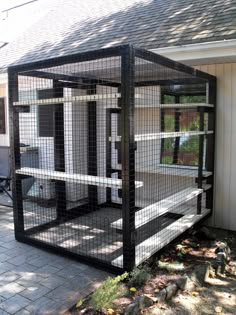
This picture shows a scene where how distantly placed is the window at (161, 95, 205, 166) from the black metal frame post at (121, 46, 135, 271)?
2437mm

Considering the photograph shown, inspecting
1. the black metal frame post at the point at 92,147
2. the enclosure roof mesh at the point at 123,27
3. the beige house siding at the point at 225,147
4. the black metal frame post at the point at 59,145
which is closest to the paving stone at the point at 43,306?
the black metal frame post at the point at 59,145

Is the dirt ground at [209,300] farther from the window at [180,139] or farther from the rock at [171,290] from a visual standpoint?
the window at [180,139]

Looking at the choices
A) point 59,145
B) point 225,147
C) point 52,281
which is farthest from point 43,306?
point 225,147

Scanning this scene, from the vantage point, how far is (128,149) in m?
2.94

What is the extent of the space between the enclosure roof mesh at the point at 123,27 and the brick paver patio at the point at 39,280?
315cm

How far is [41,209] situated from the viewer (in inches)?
218

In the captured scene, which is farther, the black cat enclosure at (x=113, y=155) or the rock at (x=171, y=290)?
the black cat enclosure at (x=113, y=155)

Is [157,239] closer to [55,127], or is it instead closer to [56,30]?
[55,127]

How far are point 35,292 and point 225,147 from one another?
3219 mm

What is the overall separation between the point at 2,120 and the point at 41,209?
397 centimetres

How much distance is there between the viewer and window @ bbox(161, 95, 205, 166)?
5250mm

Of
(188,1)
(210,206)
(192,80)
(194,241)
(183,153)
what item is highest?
(188,1)

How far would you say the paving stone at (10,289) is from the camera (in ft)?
9.58

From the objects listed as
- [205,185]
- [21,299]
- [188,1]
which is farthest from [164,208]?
[188,1]
